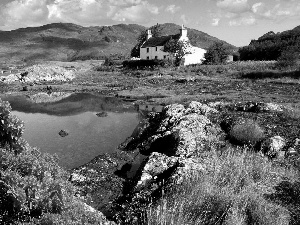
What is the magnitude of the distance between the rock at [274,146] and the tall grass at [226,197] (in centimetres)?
217

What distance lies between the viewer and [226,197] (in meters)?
Answer: 8.73

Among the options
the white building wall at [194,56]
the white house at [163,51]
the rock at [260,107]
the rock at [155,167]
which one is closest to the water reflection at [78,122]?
the rock at [155,167]

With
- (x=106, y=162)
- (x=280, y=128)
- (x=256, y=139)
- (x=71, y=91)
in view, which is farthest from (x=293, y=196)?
(x=71, y=91)

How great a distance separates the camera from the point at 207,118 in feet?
66.2

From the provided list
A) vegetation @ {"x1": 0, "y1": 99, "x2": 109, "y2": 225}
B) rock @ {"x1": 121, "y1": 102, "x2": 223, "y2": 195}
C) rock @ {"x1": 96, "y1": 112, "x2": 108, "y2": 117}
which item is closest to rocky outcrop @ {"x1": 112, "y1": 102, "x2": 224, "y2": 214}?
rock @ {"x1": 121, "y1": 102, "x2": 223, "y2": 195}

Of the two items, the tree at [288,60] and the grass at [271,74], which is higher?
the tree at [288,60]

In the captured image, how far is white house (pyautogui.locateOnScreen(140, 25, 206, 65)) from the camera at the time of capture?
79.4 m

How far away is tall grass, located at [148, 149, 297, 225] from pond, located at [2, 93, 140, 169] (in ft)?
30.2

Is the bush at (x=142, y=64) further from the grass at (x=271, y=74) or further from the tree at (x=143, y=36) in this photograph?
the grass at (x=271, y=74)

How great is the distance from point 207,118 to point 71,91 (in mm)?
34340

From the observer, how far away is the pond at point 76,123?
1956 cm

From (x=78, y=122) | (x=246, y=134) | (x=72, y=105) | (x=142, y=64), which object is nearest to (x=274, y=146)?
(x=246, y=134)

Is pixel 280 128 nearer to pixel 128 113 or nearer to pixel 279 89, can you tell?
pixel 128 113

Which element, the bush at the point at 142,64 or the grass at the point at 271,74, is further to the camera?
the bush at the point at 142,64
